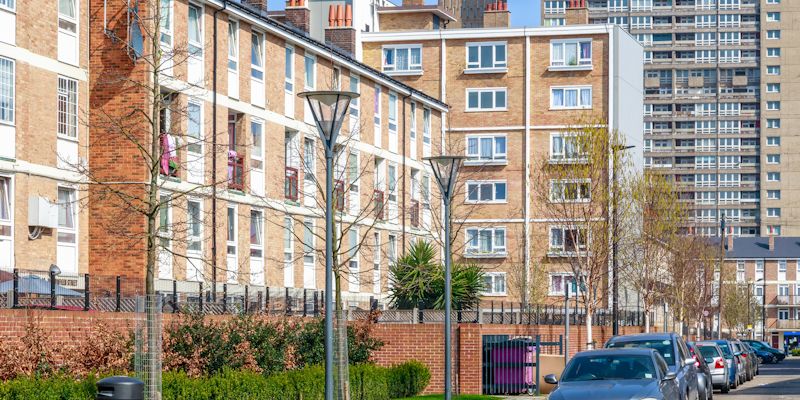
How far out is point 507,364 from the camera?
35.8 metres

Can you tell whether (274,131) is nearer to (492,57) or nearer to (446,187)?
(446,187)

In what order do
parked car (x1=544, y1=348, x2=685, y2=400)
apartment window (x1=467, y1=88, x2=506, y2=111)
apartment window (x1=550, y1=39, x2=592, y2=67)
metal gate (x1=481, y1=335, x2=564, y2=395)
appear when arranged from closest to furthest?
parked car (x1=544, y1=348, x2=685, y2=400)
metal gate (x1=481, y1=335, x2=564, y2=395)
apartment window (x1=550, y1=39, x2=592, y2=67)
apartment window (x1=467, y1=88, x2=506, y2=111)

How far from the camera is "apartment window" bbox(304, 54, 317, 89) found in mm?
46859

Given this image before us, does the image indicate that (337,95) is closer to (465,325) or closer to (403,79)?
(465,325)

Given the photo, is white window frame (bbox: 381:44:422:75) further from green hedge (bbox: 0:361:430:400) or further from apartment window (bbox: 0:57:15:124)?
apartment window (bbox: 0:57:15:124)

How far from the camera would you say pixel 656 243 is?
60.1m

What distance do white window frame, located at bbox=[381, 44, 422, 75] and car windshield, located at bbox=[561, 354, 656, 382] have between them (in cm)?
4835

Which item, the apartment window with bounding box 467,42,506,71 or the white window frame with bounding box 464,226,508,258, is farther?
the apartment window with bounding box 467,42,506,71

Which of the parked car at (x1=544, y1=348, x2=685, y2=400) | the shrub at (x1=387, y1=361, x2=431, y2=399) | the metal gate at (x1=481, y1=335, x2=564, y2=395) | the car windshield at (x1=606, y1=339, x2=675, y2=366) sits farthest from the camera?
the metal gate at (x1=481, y1=335, x2=564, y2=395)

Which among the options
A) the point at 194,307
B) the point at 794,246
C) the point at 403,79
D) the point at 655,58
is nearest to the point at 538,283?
the point at 403,79

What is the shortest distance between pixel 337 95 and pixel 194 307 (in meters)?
10.2

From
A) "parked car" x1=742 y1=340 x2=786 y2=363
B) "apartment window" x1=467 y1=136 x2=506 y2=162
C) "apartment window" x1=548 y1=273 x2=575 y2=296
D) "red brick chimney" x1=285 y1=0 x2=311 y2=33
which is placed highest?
"red brick chimney" x1=285 y1=0 x2=311 y2=33

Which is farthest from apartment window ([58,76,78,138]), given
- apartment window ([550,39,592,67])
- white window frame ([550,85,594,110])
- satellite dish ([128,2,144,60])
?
apartment window ([550,39,592,67])

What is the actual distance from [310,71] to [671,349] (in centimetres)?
Result: 2422
